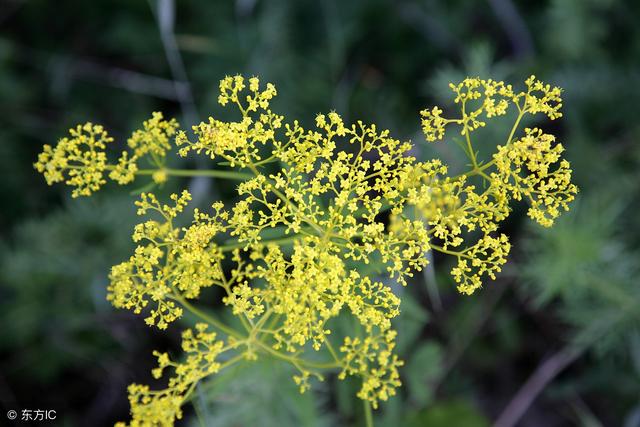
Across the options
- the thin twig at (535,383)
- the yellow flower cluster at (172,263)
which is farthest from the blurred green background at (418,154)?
the yellow flower cluster at (172,263)

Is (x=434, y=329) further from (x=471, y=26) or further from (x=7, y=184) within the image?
(x=7, y=184)

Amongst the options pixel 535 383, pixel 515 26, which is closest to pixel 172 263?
pixel 535 383

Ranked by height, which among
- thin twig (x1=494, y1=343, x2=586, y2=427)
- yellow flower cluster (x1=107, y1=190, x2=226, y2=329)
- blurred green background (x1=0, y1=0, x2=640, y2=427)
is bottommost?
thin twig (x1=494, y1=343, x2=586, y2=427)

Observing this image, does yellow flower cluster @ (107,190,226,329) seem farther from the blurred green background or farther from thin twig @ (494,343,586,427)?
thin twig @ (494,343,586,427)

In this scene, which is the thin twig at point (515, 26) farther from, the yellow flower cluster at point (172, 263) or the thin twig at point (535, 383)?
the yellow flower cluster at point (172, 263)

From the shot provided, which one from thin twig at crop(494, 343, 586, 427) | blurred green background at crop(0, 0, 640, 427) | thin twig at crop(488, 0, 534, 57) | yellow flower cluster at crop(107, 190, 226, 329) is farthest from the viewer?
thin twig at crop(488, 0, 534, 57)

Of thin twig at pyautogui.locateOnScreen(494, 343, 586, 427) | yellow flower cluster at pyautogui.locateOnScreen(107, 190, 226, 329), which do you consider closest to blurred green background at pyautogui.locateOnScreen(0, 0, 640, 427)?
thin twig at pyautogui.locateOnScreen(494, 343, 586, 427)

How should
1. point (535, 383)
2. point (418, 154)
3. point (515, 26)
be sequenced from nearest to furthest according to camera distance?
point (418, 154)
point (535, 383)
point (515, 26)

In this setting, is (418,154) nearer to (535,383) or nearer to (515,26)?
(515,26)
